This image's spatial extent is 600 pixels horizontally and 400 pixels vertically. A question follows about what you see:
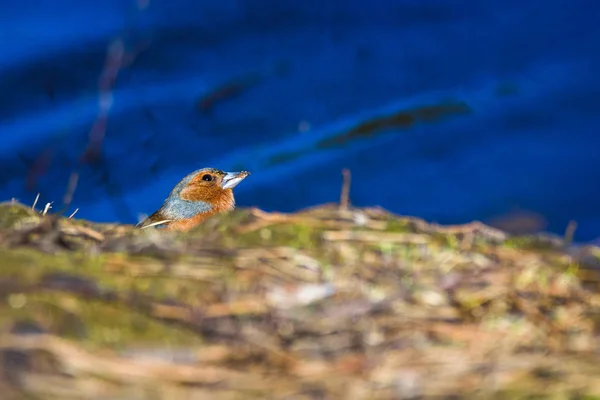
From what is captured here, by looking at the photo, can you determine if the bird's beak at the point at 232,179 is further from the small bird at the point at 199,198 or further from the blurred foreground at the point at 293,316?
the blurred foreground at the point at 293,316

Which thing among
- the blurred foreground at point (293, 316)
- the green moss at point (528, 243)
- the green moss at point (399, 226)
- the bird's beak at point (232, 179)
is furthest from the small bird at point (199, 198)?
the blurred foreground at point (293, 316)

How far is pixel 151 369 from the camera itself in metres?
3.53

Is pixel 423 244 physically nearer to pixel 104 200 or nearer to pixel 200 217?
pixel 200 217

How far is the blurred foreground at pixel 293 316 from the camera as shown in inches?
138

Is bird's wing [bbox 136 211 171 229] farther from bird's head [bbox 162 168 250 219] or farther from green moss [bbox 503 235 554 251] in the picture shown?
green moss [bbox 503 235 554 251]

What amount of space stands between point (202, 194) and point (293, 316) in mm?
5225

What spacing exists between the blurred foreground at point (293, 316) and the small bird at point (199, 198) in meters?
3.98

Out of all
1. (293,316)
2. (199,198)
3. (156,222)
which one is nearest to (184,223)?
(156,222)

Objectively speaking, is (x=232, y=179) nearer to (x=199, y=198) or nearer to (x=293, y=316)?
(x=199, y=198)

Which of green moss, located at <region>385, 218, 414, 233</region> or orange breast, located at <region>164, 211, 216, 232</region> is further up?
orange breast, located at <region>164, 211, 216, 232</region>

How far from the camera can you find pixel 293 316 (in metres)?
3.85

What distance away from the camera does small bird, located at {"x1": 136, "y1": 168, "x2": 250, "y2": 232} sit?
28.6 feet

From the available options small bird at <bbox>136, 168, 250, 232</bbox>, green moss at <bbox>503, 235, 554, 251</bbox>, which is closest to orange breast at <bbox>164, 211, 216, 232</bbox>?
small bird at <bbox>136, 168, 250, 232</bbox>

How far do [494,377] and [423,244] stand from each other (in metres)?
1.02
